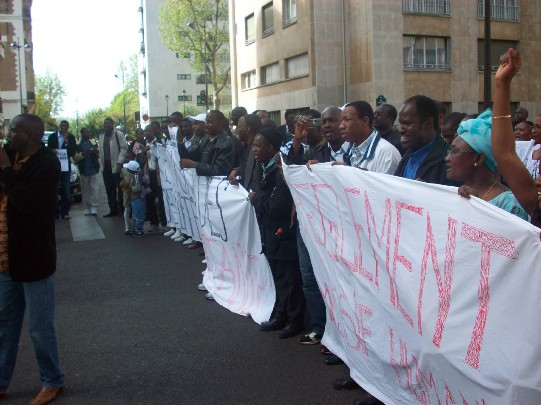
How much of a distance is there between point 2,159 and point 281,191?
229cm

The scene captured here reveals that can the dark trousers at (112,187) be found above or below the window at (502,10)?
below

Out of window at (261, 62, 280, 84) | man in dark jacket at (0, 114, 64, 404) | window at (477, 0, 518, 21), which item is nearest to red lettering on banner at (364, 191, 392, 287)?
man in dark jacket at (0, 114, 64, 404)

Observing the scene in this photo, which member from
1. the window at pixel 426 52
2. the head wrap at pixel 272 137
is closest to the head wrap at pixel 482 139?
the head wrap at pixel 272 137

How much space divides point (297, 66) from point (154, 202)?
22838mm

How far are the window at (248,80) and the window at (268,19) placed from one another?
3.44 meters

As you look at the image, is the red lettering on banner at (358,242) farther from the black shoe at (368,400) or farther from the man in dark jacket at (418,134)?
the black shoe at (368,400)

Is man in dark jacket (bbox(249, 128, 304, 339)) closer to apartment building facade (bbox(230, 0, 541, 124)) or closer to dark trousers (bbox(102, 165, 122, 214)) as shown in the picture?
dark trousers (bbox(102, 165, 122, 214))

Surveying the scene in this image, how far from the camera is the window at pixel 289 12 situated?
110ft

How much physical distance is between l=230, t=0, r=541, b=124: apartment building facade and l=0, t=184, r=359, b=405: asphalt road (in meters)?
22.6

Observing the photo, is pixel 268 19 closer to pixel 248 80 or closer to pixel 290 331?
pixel 248 80

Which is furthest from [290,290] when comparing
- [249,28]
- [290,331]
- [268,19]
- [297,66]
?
[249,28]

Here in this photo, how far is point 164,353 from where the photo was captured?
5328 mm

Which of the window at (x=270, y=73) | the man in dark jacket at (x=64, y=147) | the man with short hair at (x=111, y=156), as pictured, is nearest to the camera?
the man with short hair at (x=111, y=156)

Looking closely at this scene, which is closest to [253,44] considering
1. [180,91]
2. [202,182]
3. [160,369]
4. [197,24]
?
[197,24]
